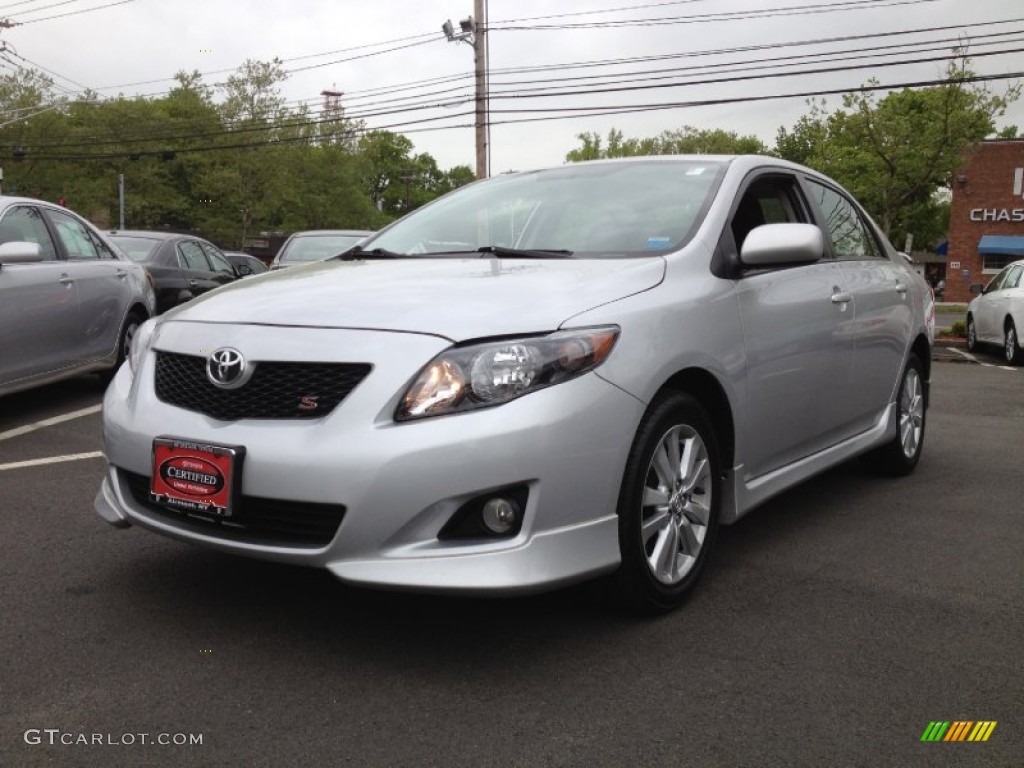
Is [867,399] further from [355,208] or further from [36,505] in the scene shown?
[355,208]

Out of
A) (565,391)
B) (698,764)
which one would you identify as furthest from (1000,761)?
(565,391)

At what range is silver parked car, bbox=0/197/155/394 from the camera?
6.39 meters

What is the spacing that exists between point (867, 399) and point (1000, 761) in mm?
2584

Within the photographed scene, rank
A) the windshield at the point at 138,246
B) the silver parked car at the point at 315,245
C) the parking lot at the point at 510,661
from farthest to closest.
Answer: the silver parked car at the point at 315,245 → the windshield at the point at 138,246 → the parking lot at the point at 510,661

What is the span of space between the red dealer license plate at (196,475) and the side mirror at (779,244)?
6.26ft

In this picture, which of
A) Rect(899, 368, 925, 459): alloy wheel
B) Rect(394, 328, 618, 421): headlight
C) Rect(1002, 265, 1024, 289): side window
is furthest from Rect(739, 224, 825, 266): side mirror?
Rect(1002, 265, 1024, 289): side window

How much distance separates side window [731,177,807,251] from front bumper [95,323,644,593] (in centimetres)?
136

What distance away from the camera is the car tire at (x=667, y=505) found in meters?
2.95

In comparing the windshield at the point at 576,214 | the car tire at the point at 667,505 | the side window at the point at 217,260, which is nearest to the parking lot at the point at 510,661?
the car tire at the point at 667,505

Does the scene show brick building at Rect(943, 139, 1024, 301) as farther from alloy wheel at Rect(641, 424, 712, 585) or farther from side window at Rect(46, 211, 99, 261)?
alloy wheel at Rect(641, 424, 712, 585)

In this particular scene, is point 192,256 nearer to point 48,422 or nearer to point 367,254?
point 48,422

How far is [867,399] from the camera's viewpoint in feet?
15.5

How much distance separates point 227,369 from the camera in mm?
2875

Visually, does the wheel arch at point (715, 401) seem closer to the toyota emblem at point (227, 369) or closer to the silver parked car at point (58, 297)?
the toyota emblem at point (227, 369)
